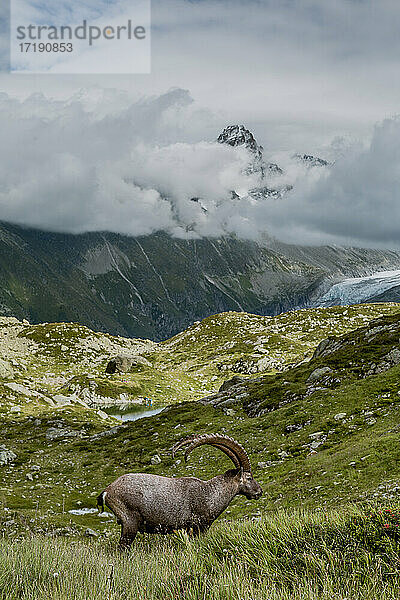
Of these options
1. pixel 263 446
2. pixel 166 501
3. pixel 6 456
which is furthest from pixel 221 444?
pixel 6 456

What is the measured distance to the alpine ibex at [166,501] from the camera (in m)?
11.4

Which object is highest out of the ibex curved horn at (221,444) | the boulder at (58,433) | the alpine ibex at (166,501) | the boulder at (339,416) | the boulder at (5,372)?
the ibex curved horn at (221,444)

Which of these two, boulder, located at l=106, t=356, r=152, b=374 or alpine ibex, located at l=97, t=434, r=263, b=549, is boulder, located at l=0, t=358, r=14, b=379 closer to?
boulder, located at l=106, t=356, r=152, b=374

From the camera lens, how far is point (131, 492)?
11.5 meters

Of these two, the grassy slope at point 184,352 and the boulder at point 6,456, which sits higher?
the boulder at point 6,456

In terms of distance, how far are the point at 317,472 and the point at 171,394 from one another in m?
66.5

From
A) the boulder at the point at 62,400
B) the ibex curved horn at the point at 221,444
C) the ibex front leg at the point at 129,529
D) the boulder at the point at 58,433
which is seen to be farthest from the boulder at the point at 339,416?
the boulder at the point at 62,400

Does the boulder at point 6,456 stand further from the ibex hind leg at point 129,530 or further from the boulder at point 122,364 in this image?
the boulder at point 122,364

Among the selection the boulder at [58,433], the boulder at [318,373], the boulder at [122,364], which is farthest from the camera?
the boulder at [122,364]

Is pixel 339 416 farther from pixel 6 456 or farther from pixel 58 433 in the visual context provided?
pixel 58 433

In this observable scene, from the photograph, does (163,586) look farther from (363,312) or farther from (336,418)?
(363,312)

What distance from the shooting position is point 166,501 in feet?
37.8

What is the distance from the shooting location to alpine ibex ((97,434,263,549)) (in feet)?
37.2

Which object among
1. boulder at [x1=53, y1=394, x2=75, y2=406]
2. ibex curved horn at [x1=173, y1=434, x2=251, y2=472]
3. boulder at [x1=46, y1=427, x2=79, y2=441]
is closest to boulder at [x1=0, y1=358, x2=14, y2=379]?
boulder at [x1=53, y1=394, x2=75, y2=406]
